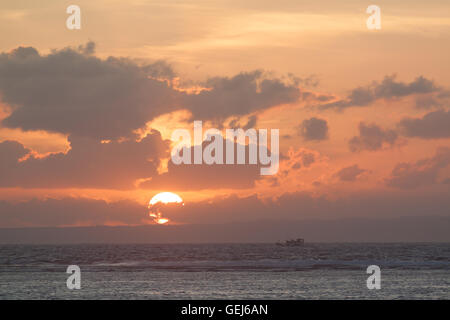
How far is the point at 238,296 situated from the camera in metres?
42.3

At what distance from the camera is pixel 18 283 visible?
5306cm
